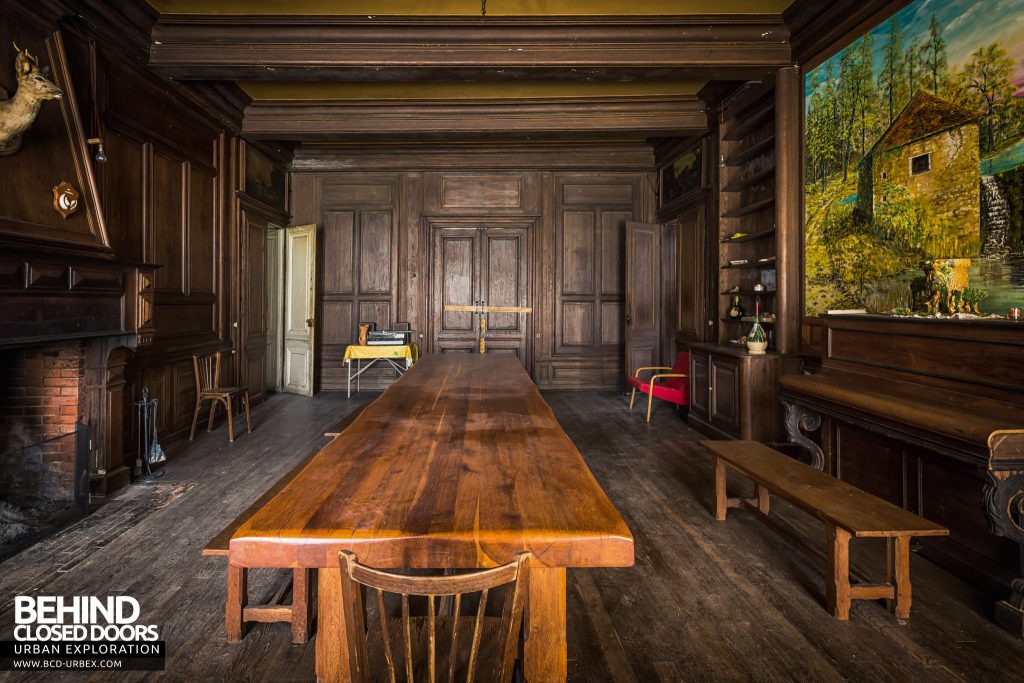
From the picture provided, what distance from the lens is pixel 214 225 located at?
17.9 feet

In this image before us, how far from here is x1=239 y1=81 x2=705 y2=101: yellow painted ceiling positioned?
18.7 feet

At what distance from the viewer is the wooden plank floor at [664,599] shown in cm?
182

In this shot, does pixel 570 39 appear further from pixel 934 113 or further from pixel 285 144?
pixel 285 144

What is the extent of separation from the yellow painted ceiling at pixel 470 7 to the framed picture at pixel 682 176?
1.95 metres

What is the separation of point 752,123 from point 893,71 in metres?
1.69

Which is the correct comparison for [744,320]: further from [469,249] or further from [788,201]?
[469,249]

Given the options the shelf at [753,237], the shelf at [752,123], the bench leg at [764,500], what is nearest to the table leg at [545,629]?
the bench leg at [764,500]

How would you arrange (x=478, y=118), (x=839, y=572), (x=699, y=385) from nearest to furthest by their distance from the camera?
(x=839, y=572) → (x=699, y=385) → (x=478, y=118)

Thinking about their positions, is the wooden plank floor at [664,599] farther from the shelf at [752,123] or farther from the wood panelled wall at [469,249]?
the wood panelled wall at [469,249]

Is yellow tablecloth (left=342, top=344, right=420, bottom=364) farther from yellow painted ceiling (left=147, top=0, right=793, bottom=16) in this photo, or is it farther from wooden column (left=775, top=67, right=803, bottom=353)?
wooden column (left=775, top=67, right=803, bottom=353)

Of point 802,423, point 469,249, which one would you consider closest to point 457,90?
point 469,249

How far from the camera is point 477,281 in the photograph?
7660 millimetres

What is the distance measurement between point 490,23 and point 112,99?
9.65 ft

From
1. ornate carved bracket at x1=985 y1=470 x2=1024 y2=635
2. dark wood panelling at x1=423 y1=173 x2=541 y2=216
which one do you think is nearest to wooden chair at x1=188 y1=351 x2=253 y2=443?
dark wood panelling at x1=423 y1=173 x2=541 y2=216
